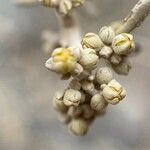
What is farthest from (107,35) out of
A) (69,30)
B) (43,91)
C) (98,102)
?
(43,91)

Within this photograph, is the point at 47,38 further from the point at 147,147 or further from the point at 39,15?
the point at 147,147

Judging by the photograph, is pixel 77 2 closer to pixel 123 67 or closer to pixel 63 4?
pixel 63 4

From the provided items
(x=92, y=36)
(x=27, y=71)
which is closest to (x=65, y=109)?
(x=92, y=36)

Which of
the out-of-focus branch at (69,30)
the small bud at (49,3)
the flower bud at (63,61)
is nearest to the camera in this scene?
the flower bud at (63,61)

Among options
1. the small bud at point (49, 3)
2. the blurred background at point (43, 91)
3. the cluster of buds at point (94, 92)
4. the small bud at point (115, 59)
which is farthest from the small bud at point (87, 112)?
the blurred background at point (43, 91)

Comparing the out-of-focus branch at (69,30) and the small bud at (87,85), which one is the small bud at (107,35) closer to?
the small bud at (87,85)

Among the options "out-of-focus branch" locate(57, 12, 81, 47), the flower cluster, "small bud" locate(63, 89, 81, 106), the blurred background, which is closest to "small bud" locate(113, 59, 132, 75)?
the flower cluster
